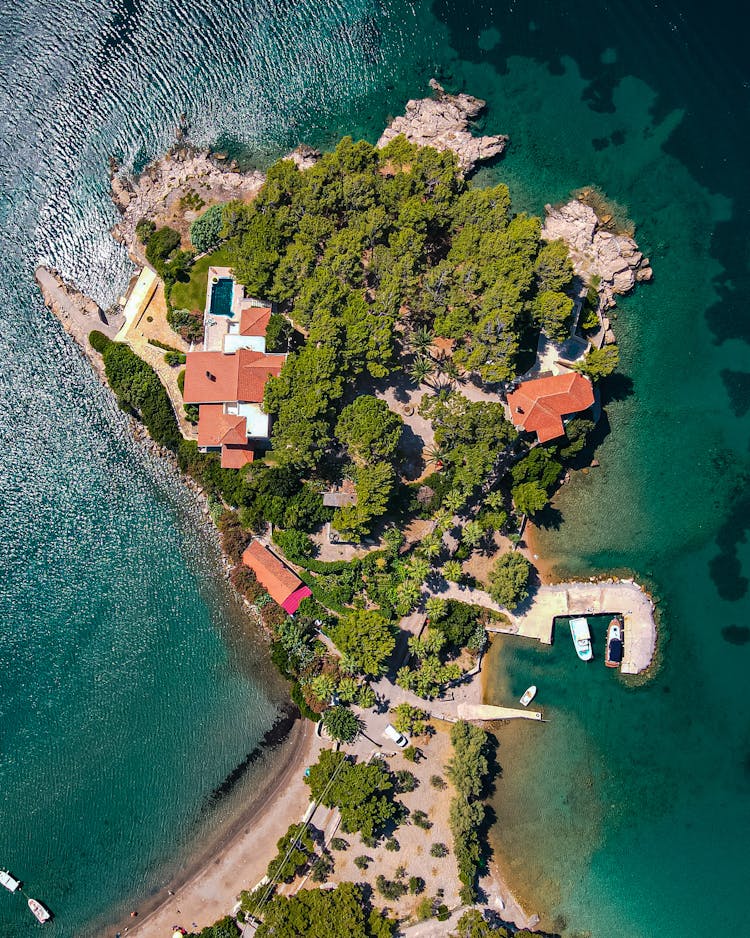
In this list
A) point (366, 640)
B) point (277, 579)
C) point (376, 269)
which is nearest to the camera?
point (366, 640)

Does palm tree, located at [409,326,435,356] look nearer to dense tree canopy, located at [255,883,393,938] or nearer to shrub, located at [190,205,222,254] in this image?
shrub, located at [190,205,222,254]

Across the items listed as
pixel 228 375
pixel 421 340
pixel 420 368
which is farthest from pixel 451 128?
pixel 228 375

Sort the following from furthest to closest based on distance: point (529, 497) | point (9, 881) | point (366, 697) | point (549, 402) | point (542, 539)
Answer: point (542, 539), point (9, 881), point (529, 497), point (366, 697), point (549, 402)

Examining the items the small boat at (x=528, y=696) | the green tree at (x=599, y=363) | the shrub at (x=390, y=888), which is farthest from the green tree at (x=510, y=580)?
the shrub at (x=390, y=888)

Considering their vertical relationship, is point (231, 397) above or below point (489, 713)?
above

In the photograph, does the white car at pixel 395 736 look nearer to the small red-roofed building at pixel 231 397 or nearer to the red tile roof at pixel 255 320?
the small red-roofed building at pixel 231 397

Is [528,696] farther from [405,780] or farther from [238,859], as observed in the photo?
[238,859]
